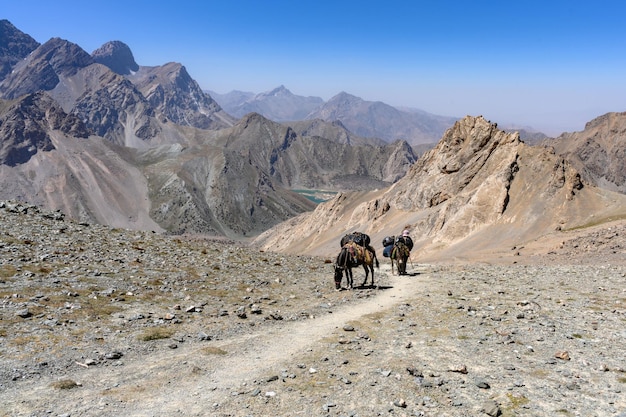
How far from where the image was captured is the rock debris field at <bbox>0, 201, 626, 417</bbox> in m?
10.6

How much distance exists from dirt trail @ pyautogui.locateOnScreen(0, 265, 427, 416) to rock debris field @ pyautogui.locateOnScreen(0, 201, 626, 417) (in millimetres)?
64

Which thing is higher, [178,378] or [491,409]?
[178,378]

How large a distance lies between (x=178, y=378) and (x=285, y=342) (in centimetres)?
452

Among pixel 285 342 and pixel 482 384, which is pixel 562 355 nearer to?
pixel 482 384

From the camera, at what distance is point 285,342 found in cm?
1574

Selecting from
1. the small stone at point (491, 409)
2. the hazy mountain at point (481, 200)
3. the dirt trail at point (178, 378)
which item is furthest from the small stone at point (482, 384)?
the hazy mountain at point (481, 200)

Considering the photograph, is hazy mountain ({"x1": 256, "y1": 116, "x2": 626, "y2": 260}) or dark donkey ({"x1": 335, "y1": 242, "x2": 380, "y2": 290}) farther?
hazy mountain ({"x1": 256, "y1": 116, "x2": 626, "y2": 260})

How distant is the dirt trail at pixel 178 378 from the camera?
1066cm

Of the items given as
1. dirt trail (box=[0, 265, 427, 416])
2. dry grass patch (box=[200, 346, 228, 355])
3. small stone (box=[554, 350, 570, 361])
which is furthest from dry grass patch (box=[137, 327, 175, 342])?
small stone (box=[554, 350, 570, 361])

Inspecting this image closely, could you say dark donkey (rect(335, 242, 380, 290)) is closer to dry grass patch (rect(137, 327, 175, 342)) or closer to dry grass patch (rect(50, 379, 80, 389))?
dry grass patch (rect(137, 327, 175, 342))

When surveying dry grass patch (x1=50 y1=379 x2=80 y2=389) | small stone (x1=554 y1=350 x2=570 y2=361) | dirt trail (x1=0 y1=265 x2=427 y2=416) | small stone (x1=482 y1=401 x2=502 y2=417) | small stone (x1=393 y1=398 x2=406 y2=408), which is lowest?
small stone (x1=554 y1=350 x2=570 y2=361)

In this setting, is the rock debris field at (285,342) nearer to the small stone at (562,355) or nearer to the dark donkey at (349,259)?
the small stone at (562,355)

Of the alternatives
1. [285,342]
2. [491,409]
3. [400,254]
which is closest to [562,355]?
[491,409]

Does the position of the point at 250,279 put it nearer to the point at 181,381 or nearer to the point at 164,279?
the point at 164,279
